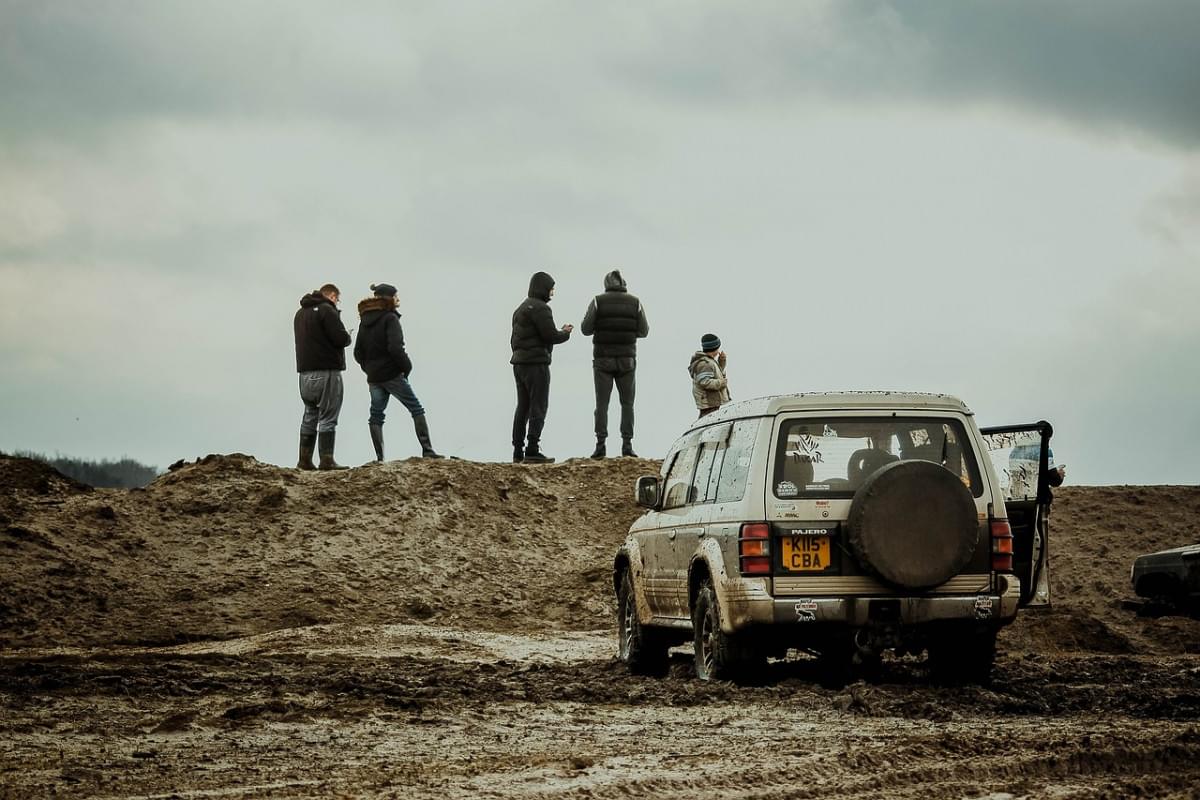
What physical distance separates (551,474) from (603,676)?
12.0 m

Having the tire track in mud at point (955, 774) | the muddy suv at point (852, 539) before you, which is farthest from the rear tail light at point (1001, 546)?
the tire track in mud at point (955, 774)

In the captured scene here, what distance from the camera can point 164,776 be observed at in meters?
8.09

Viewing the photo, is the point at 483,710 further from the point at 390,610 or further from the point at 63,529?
the point at 63,529

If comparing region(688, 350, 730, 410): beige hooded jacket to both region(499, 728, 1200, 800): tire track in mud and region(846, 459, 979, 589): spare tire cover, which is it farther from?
region(499, 728, 1200, 800): tire track in mud

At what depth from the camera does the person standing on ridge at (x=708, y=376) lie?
70.5ft

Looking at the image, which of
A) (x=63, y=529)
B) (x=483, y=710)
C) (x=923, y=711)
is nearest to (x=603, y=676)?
(x=483, y=710)

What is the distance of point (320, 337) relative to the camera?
22344 millimetres

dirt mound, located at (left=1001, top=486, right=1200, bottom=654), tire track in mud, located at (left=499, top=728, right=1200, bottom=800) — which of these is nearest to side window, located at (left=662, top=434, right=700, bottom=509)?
tire track in mud, located at (left=499, top=728, right=1200, bottom=800)

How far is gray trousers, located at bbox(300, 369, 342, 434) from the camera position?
22312 millimetres

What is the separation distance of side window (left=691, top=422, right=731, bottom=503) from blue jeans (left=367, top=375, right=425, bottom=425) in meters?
10.2

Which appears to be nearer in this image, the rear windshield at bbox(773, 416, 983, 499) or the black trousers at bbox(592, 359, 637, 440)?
the rear windshield at bbox(773, 416, 983, 499)

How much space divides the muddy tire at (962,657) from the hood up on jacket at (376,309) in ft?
40.9

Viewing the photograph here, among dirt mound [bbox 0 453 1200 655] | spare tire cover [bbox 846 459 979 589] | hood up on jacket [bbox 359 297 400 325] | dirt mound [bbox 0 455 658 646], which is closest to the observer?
spare tire cover [bbox 846 459 979 589]

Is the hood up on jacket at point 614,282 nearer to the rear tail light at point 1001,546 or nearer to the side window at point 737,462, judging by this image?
the side window at point 737,462
